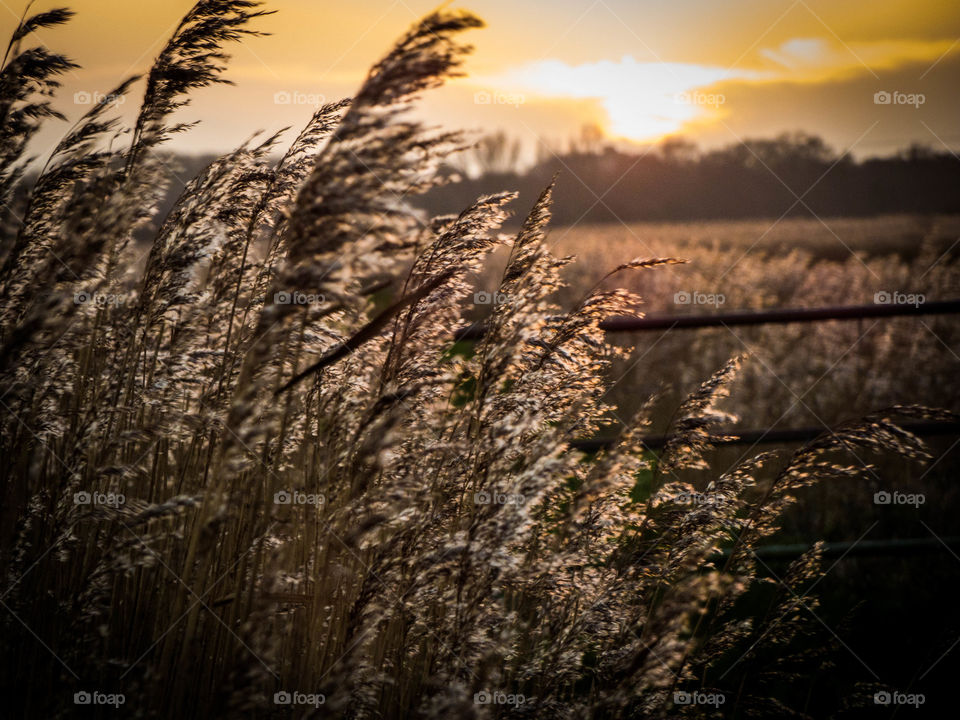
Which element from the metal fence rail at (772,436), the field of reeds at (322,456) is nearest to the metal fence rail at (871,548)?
the metal fence rail at (772,436)

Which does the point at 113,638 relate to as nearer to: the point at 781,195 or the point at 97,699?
the point at 97,699

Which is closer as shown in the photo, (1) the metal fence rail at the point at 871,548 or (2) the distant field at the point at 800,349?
(1) the metal fence rail at the point at 871,548

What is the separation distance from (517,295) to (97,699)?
57.9 inches

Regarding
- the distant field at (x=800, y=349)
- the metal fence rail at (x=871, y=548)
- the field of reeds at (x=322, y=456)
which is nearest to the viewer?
the field of reeds at (x=322, y=456)

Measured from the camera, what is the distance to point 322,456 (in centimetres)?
215

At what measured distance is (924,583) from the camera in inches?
173

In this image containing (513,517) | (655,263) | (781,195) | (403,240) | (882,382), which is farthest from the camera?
(781,195)

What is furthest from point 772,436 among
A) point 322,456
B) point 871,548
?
point 322,456

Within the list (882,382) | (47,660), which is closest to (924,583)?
(882,382)

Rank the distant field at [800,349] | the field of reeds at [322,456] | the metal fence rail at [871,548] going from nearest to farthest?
the field of reeds at [322,456], the metal fence rail at [871,548], the distant field at [800,349]

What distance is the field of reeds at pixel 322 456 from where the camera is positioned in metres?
1.57

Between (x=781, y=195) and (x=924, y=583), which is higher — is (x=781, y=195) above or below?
above

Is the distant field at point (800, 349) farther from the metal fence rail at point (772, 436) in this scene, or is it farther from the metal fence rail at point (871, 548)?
the metal fence rail at point (871, 548)

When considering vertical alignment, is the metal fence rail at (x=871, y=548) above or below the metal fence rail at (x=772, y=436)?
below
